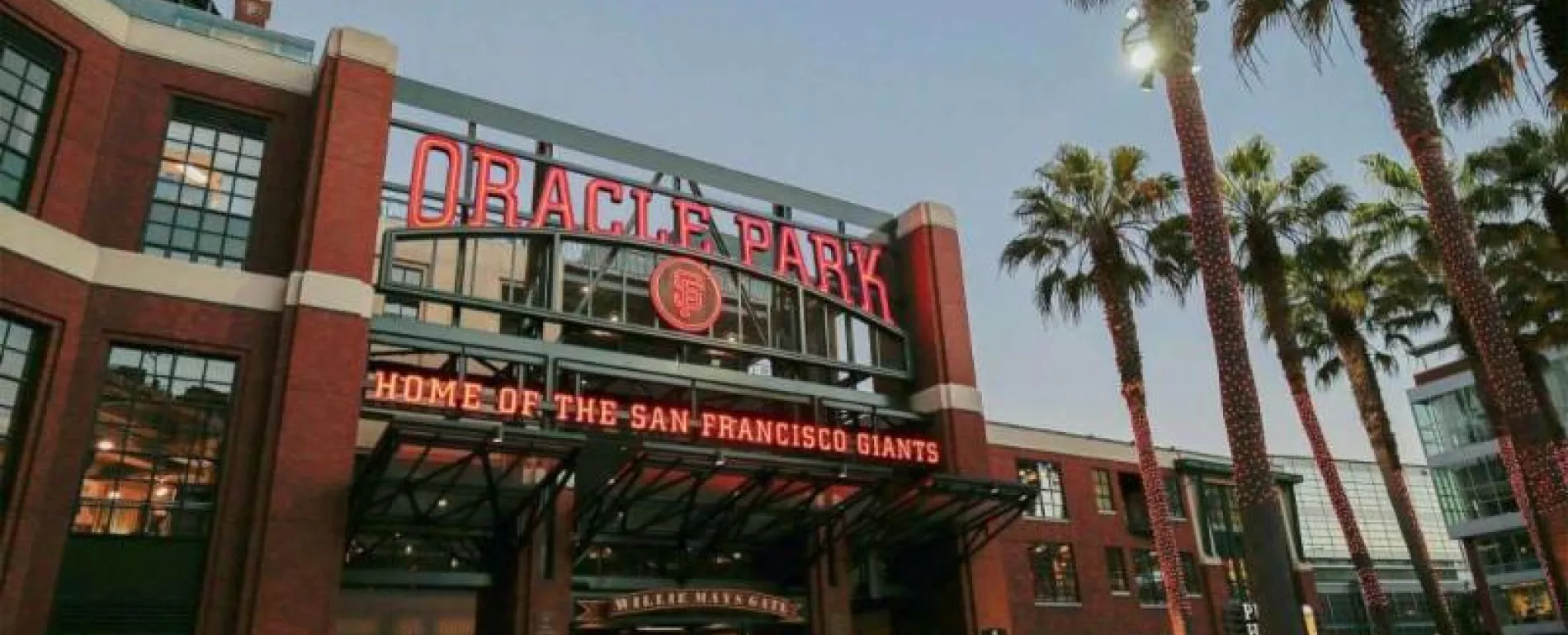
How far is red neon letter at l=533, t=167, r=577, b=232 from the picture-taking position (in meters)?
26.3

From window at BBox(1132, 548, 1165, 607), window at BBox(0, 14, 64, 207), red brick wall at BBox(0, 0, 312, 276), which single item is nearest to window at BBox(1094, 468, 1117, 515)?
window at BBox(1132, 548, 1165, 607)

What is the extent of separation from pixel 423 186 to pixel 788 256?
10838mm

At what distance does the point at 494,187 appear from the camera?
2595cm

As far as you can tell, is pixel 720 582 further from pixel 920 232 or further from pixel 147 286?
pixel 147 286

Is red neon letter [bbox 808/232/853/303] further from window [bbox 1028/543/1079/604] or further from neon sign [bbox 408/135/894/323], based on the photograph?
window [bbox 1028/543/1079/604]

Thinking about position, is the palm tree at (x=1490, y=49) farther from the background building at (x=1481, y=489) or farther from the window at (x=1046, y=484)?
the background building at (x=1481, y=489)

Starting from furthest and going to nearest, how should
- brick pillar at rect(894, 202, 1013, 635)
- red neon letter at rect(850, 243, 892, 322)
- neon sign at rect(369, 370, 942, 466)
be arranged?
red neon letter at rect(850, 243, 892, 322), brick pillar at rect(894, 202, 1013, 635), neon sign at rect(369, 370, 942, 466)

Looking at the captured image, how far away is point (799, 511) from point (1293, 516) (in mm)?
38184

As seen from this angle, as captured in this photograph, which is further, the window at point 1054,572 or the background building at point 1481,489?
the background building at point 1481,489

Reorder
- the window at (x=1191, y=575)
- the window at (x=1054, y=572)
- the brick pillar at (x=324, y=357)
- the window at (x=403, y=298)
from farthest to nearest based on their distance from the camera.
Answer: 1. the window at (x=1191, y=575)
2. the window at (x=1054, y=572)
3. the window at (x=403, y=298)
4. the brick pillar at (x=324, y=357)

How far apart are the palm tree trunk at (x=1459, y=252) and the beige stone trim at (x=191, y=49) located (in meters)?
23.8

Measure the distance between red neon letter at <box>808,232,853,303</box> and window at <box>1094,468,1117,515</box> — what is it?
65.1 feet

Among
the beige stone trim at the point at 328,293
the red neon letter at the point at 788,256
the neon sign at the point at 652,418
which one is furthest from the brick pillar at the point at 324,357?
the red neon letter at the point at 788,256

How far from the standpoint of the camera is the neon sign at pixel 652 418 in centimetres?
2131
